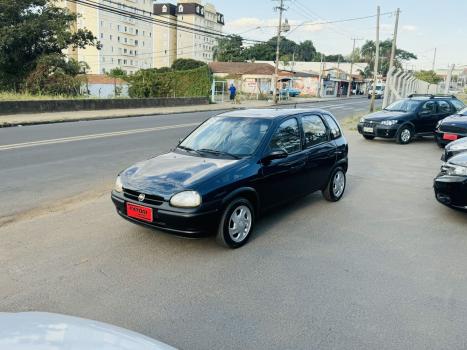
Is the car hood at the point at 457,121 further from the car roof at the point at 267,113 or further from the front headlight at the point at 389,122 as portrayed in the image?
the car roof at the point at 267,113

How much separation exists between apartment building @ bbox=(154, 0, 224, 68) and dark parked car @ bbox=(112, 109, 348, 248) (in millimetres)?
102316

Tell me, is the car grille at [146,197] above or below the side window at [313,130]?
below

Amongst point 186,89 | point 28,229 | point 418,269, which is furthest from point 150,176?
point 186,89

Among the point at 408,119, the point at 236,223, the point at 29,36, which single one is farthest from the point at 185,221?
the point at 29,36

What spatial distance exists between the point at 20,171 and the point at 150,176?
490 centimetres

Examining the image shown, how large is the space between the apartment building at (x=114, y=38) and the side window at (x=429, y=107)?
7208 cm

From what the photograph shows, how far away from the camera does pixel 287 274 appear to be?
13.7 ft

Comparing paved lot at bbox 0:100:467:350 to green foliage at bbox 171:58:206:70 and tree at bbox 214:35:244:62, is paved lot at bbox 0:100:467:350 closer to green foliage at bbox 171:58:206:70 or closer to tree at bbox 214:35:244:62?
green foliage at bbox 171:58:206:70

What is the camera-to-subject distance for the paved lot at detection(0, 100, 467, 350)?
128 inches

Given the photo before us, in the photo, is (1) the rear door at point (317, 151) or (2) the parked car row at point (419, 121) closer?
(1) the rear door at point (317, 151)

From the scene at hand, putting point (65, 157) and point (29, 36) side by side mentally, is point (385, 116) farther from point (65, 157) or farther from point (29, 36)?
point (29, 36)

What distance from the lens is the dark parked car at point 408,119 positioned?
14.0 m

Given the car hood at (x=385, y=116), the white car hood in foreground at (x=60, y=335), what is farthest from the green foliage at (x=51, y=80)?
the white car hood in foreground at (x=60, y=335)

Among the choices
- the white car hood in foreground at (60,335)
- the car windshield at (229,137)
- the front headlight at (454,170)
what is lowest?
the white car hood in foreground at (60,335)
